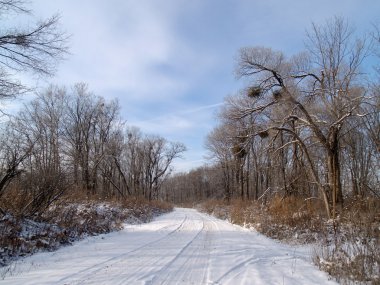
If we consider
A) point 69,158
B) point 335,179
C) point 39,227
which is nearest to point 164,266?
point 39,227

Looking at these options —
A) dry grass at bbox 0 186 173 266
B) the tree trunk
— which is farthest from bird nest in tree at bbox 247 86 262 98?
dry grass at bbox 0 186 173 266

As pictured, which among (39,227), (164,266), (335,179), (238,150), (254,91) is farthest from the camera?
(238,150)

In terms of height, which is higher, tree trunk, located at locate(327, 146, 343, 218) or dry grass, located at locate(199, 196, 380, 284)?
→ tree trunk, located at locate(327, 146, 343, 218)

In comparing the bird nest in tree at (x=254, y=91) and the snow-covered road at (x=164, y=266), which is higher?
the bird nest in tree at (x=254, y=91)

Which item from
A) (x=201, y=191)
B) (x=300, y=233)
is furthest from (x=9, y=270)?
(x=201, y=191)

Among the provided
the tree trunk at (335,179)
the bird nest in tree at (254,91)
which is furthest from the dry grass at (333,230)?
the bird nest in tree at (254,91)

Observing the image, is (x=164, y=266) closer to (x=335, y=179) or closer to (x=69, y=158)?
A: (x=335, y=179)

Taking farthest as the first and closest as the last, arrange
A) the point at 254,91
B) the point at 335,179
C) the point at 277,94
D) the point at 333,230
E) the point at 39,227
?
the point at 277,94 < the point at 254,91 < the point at 335,179 < the point at 333,230 < the point at 39,227

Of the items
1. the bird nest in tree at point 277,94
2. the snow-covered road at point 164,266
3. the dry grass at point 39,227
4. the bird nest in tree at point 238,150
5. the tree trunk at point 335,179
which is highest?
the bird nest in tree at point 277,94

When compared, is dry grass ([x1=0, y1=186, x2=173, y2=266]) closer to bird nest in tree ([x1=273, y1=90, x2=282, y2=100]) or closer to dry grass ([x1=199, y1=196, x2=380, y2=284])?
dry grass ([x1=199, y1=196, x2=380, y2=284])

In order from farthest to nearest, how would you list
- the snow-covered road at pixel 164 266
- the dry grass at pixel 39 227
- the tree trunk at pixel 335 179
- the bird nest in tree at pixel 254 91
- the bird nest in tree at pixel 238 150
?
the bird nest in tree at pixel 238 150 → the bird nest in tree at pixel 254 91 → the tree trunk at pixel 335 179 → the dry grass at pixel 39 227 → the snow-covered road at pixel 164 266

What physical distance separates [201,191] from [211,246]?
301 ft

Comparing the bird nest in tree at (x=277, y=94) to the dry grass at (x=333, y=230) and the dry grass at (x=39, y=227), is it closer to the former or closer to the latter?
the dry grass at (x=333, y=230)

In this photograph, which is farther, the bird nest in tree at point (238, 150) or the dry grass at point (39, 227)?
the bird nest in tree at point (238, 150)
